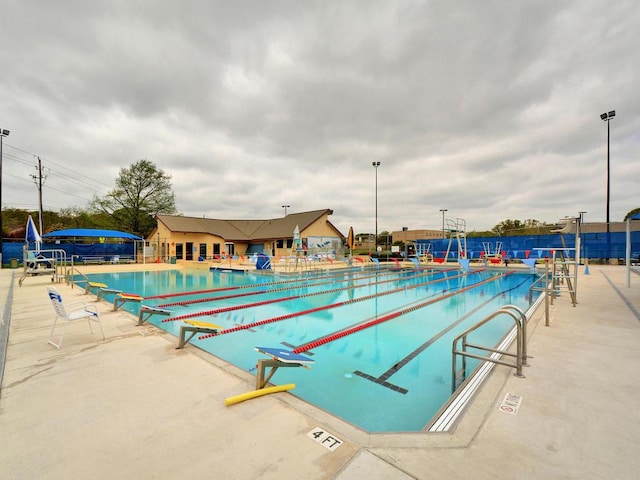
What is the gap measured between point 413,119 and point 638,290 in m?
10.9

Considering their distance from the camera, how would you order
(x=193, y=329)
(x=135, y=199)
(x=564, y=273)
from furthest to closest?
(x=135, y=199) → (x=564, y=273) → (x=193, y=329)

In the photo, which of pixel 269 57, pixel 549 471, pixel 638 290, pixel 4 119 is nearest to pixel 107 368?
pixel 549 471

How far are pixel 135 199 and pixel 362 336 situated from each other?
36621mm

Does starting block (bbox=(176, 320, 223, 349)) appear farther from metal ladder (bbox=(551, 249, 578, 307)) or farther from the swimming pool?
metal ladder (bbox=(551, 249, 578, 307))

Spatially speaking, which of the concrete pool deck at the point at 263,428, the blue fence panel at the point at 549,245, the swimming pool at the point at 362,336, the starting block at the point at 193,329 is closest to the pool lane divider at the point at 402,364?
the swimming pool at the point at 362,336

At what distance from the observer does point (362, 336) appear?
557 centimetres

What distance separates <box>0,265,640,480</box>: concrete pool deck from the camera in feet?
5.44

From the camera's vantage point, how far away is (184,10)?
7301 millimetres

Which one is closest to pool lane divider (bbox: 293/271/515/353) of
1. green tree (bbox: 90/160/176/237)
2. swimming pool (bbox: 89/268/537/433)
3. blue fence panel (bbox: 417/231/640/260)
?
swimming pool (bbox: 89/268/537/433)

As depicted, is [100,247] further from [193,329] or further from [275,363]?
[275,363]

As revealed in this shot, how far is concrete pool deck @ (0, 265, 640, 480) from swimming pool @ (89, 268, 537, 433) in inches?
31.1

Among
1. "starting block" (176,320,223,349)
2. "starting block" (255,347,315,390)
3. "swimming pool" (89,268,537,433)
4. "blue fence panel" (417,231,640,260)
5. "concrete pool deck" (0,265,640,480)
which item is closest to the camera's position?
"concrete pool deck" (0,265,640,480)

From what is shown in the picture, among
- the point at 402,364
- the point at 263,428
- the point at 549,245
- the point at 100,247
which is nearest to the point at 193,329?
the point at 263,428

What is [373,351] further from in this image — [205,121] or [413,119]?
[205,121]
